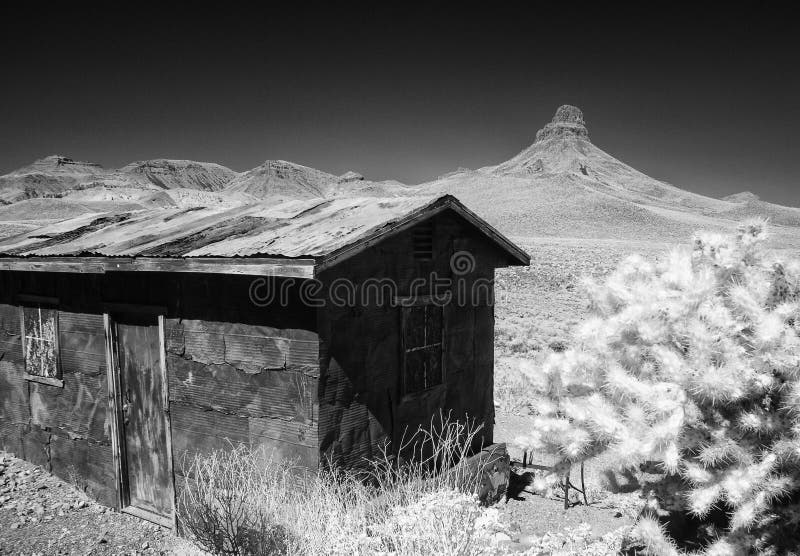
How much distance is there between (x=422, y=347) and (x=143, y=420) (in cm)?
325

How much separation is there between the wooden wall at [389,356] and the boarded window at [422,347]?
10 cm

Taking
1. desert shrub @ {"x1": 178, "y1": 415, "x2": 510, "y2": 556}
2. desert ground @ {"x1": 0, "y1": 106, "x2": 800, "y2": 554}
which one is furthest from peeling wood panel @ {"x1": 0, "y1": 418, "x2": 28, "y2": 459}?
desert shrub @ {"x1": 178, "y1": 415, "x2": 510, "y2": 556}

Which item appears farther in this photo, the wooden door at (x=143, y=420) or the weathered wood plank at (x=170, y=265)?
the wooden door at (x=143, y=420)

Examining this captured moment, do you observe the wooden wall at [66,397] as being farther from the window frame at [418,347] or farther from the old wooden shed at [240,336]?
the window frame at [418,347]

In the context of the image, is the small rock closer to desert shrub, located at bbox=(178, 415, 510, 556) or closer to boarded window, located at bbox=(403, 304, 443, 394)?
desert shrub, located at bbox=(178, 415, 510, 556)

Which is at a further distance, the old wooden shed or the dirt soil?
the dirt soil

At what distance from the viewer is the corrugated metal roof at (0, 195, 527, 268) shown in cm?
503

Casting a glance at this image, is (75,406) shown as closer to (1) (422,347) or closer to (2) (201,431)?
(2) (201,431)

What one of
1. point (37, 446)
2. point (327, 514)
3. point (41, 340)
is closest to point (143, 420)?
point (41, 340)

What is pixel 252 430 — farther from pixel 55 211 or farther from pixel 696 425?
pixel 55 211

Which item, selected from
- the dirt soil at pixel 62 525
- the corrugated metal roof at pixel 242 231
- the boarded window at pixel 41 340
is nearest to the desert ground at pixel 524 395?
the dirt soil at pixel 62 525

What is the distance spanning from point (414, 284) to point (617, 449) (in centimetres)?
309

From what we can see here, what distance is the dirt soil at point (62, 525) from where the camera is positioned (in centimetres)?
567

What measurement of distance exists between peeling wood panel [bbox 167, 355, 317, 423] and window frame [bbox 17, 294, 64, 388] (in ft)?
6.99
